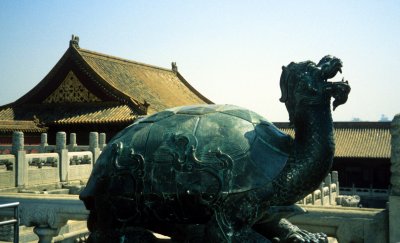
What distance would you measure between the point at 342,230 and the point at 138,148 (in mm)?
1924

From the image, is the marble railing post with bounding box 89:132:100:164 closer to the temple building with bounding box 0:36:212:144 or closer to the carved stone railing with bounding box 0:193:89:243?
the temple building with bounding box 0:36:212:144

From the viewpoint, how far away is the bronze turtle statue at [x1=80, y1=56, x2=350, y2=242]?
309cm

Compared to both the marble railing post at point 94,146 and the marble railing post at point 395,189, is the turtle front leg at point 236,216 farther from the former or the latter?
the marble railing post at point 94,146

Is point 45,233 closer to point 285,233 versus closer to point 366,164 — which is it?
point 285,233

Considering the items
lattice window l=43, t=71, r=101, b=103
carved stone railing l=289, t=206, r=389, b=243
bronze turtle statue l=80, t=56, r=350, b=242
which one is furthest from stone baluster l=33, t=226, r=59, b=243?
lattice window l=43, t=71, r=101, b=103

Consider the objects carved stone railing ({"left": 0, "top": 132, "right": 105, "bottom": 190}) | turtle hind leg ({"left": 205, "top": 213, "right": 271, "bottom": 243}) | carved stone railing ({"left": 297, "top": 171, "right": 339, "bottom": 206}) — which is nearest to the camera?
turtle hind leg ({"left": 205, "top": 213, "right": 271, "bottom": 243})

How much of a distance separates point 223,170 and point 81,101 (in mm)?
19383

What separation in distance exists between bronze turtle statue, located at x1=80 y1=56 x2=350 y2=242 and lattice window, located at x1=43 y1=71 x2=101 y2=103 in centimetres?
1845

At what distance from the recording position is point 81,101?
70.9 feet

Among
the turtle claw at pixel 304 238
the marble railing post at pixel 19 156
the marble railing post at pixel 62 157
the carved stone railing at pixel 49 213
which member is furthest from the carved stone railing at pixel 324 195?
the turtle claw at pixel 304 238

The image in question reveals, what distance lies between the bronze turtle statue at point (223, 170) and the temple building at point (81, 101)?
1574 cm

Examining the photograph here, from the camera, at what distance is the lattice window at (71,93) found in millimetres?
21547

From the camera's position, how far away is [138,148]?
340cm

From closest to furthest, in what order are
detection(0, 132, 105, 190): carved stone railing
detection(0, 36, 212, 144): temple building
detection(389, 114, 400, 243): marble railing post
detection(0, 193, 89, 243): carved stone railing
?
detection(389, 114, 400, 243): marble railing post → detection(0, 193, 89, 243): carved stone railing → detection(0, 132, 105, 190): carved stone railing → detection(0, 36, 212, 144): temple building
